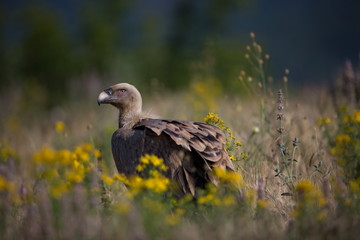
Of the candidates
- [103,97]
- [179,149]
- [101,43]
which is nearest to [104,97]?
[103,97]

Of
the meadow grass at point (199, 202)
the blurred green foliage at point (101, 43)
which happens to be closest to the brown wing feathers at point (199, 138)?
the meadow grass at point (199, 202)

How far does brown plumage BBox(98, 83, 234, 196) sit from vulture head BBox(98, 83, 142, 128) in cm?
78

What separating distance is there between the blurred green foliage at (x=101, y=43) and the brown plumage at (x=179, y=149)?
912 inches

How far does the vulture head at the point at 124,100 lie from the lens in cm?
583

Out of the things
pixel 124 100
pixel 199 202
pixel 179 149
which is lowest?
pixel 199 202

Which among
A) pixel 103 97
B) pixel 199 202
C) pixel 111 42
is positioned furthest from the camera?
pixel 111 42

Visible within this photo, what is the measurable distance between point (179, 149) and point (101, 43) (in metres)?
31.1

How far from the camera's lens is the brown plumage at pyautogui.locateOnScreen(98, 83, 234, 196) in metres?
4.44

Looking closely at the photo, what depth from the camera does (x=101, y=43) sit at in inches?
1366

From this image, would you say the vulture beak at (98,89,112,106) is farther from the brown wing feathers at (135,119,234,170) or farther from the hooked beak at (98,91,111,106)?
the brown wing feathers at (135,119,234,170)

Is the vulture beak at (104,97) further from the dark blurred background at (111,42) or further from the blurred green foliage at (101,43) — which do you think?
the blurred green foliage at (101,43)

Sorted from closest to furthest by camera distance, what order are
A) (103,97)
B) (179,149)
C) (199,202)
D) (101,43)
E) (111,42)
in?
1. (199,202)
2. (179,149)
3. (103,97)
4. (101,43)
5. (111,42)

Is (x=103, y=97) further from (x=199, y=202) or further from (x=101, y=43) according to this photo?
(x=101, y=43)

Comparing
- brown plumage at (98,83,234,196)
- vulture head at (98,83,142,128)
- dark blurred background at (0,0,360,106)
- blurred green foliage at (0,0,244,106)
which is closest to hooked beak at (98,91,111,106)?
vulture head at (98,83,142,128)
